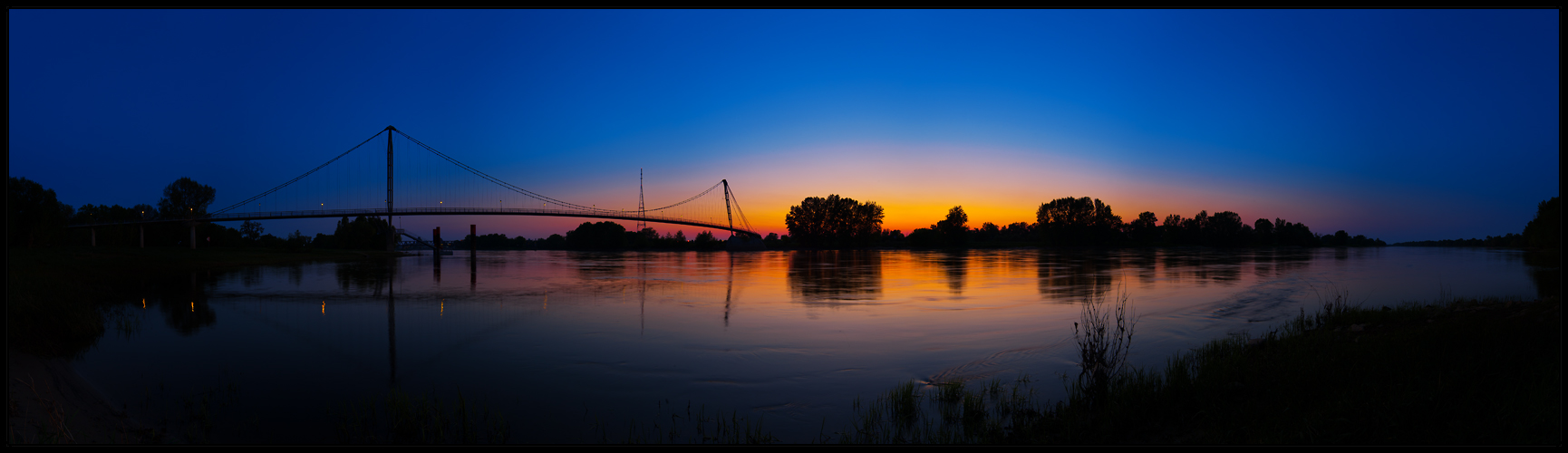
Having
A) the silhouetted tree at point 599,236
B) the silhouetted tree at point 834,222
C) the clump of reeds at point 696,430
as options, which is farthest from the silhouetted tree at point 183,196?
the clump of reeds at point 696,430

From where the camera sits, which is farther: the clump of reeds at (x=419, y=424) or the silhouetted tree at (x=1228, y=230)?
the silhouetted tree at (x=1228, y=230)

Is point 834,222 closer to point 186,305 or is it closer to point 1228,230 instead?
point 1228,230

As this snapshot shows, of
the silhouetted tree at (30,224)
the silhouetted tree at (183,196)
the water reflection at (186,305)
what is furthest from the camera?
the silhouetted tree at (183,196)

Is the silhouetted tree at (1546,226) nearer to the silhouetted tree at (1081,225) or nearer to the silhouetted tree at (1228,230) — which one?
the silhouetted tree at (1081,225)

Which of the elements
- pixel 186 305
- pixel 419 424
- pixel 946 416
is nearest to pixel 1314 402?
pixel 946 416

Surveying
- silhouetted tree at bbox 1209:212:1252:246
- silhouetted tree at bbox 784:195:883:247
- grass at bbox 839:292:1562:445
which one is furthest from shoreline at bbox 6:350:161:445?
silhouetted tree at bbox 1209:212:1252:246

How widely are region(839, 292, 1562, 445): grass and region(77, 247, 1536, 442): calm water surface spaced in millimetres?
1189

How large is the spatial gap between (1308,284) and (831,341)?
23.1 m

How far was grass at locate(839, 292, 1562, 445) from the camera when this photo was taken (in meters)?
4.29

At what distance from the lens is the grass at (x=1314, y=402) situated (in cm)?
429

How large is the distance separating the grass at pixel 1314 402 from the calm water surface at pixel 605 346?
3.90ft

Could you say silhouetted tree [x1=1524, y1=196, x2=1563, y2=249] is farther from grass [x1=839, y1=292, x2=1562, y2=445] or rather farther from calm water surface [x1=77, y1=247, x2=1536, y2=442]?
grass [x1=839, y1=292, x2=1562, y2=445]

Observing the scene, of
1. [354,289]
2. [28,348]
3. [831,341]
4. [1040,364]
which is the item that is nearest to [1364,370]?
[1040,364]

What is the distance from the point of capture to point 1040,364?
871 cm
